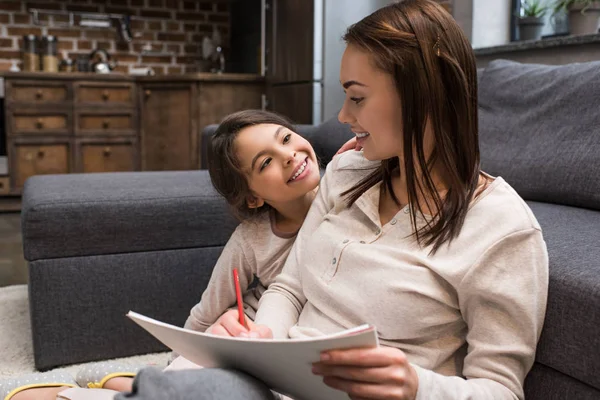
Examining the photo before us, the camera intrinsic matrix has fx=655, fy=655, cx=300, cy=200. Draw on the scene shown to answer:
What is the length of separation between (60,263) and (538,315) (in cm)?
128

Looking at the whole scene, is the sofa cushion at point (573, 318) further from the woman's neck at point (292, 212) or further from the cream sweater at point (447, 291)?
the woman's neck at point (292, 212)

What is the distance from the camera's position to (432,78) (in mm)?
851

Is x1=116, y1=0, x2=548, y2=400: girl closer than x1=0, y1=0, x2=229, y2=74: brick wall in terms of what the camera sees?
→ Yes

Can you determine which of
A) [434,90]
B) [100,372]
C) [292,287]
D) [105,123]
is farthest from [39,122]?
[434,90]

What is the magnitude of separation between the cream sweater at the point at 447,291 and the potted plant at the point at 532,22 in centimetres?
206

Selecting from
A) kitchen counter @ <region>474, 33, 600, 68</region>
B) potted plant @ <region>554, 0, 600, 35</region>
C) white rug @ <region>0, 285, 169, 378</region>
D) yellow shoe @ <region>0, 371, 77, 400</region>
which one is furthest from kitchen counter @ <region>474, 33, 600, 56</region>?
yellow shoe @ <region>0, 371, 77, 400</region>

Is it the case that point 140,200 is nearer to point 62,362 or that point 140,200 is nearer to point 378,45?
point 62,362

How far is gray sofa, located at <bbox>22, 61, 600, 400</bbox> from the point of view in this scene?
1.57 meters

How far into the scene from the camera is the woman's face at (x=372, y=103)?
88 centimetres

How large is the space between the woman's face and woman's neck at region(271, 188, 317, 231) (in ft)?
1.21

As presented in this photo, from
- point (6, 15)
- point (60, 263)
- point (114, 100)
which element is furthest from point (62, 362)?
point (6, 15)

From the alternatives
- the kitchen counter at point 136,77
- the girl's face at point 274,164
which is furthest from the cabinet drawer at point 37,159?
the girl's face at point 274,164

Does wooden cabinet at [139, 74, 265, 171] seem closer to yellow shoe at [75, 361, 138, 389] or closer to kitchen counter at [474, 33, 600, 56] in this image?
kitchen counter at [474, 33, 600, 56]

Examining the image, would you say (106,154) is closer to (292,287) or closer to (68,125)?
(68,125)
